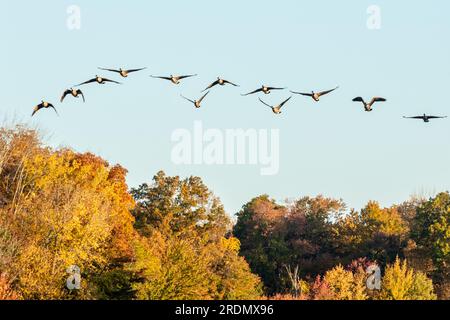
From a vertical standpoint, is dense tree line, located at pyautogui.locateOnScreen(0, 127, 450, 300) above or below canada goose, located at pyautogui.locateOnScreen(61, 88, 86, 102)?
below

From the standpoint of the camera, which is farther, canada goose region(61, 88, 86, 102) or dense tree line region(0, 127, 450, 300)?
dense tree line region(0, 127, 450, 300)

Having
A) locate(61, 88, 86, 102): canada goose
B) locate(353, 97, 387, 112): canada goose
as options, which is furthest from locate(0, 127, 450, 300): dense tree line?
locate(353, 97, 387, 112): canada goose

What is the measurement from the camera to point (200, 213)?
10200cm

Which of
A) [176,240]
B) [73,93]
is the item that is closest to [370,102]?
[73,93]

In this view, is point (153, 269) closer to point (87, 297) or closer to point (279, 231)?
point (87, 297)

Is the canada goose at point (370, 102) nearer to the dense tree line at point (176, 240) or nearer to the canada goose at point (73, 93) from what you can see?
the canada goose at point (73, 93)

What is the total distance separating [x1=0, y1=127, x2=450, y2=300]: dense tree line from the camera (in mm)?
62094

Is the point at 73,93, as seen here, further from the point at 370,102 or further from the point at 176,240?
the point at 176,240

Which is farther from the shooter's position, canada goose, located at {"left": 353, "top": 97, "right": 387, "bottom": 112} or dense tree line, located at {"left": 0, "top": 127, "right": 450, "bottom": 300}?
dense tree line, located at {"left": 0, "top": 127, "right": 450, "bottom": 300}

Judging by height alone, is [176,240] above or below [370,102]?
below

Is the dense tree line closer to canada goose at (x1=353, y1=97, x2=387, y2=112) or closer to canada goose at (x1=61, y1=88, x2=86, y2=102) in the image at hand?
canada goose at (x1=61, y1=88, x2=86, y2=102)

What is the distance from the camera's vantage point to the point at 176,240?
70.7 m

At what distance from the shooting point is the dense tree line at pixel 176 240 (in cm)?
6209
